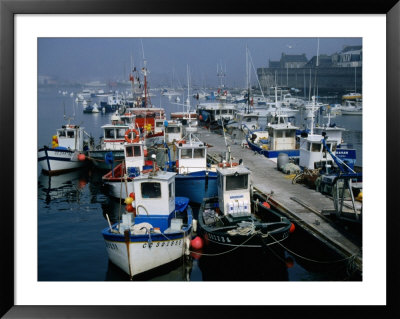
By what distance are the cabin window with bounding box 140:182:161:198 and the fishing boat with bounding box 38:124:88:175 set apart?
13427 mm

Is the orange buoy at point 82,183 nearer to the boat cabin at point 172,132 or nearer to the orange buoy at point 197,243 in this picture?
the boat cabin at point 172,132

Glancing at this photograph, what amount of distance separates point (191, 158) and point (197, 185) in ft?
4.84

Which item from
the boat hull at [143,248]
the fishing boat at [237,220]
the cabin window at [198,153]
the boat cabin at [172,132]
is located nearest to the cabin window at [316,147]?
the cabin window at [198,153]

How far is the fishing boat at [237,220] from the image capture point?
10.4 meters

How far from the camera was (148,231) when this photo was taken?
33.1ft

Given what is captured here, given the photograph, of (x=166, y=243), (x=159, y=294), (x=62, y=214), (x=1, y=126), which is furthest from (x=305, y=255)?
(x=62, y=214)

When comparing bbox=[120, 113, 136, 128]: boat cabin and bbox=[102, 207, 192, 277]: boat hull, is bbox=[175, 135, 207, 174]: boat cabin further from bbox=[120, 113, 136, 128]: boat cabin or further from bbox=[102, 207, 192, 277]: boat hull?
bbox=[120, 113, 136, 128]: boat cabin

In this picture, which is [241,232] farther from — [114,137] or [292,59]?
[114,137]

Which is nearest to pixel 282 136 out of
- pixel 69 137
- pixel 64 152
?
pixel 64 152

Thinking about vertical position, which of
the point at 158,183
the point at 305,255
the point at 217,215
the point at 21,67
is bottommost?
the point at 305,255

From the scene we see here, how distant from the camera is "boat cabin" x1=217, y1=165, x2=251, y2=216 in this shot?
39.3 feet

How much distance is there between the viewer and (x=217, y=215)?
12344 millimetres
